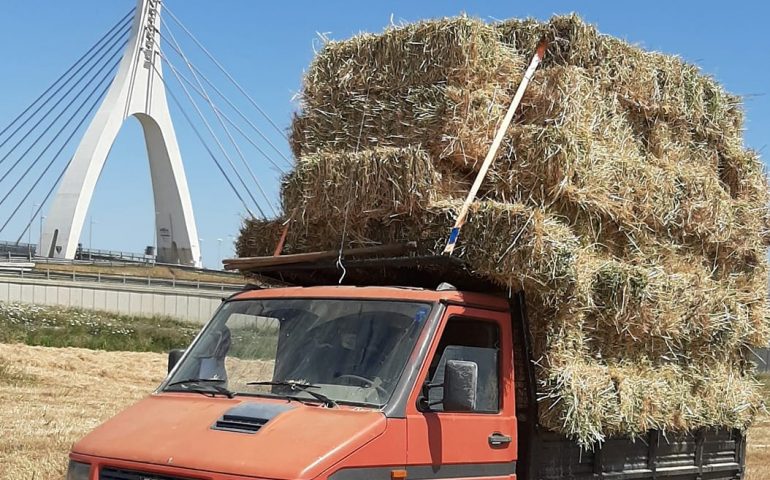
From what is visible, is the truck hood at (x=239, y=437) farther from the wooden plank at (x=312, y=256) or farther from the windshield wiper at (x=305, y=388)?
the wooden plank at (x=312, y=256)

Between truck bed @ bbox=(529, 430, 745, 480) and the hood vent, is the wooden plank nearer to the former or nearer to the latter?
truck bed @ bbox=(529, 430, 745, 480)

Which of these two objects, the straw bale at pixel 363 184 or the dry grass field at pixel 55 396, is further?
the dry grass field at pixel 55 396

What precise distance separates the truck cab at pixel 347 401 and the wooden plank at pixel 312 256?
68 centimetres

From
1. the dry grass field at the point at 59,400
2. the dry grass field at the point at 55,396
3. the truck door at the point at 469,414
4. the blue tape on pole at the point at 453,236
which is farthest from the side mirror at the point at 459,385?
the dry grass field at the point at 55,396

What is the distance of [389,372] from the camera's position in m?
5.68

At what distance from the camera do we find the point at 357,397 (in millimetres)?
5590

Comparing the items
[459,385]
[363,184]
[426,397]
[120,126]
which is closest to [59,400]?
[363,184]

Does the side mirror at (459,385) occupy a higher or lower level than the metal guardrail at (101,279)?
lower

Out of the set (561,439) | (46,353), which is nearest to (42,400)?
(46,353)

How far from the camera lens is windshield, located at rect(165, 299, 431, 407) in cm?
572

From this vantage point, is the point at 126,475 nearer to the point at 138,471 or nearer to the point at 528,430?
the point at 138,471

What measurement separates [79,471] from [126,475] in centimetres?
37

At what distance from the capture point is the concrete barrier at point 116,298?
124ft

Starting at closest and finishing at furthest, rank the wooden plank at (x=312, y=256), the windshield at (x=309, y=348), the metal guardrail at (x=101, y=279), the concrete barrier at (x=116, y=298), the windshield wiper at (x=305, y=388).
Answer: the windshield wiper at (x=305, y=388) → the windshield at (x=309, y=348) → the wooden plank at (x=312, y=256) → the concrete barrier at (x=116, y=298) → the metal guardrail at (x=101, y=279)
